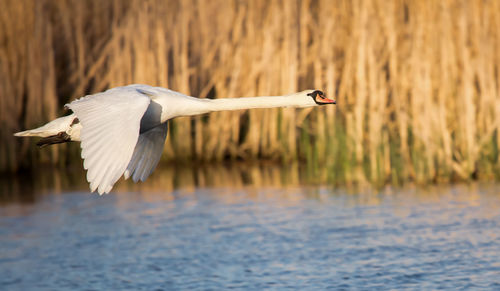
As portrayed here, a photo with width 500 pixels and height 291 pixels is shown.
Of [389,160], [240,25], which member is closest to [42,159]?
[240,25]

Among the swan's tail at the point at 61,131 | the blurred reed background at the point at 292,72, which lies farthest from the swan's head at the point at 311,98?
the blurred reed background at the point at 292,72

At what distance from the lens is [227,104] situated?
689 cm

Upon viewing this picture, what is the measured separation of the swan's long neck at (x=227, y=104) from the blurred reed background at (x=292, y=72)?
15.8 feet

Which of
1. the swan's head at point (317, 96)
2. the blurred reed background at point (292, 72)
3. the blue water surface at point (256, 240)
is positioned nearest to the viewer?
the swan's head at point (317, 96)

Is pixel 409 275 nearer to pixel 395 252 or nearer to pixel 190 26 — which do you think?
pixel 395 252

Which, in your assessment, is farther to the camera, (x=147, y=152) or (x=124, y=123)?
(x=147, y=152)

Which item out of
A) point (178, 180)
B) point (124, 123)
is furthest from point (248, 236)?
point (178, 180)

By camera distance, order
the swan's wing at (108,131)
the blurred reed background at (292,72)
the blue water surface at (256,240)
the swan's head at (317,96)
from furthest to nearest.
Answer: the blurred reed background at (292,72), the blue water surface at (256,240), the swan's head at (317,96), the swan's wing at (108,131)

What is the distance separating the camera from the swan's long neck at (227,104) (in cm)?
674

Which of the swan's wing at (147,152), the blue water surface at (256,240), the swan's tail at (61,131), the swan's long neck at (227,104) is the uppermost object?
the swan's long neck at (227,104)

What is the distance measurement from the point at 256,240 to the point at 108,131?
3880mm

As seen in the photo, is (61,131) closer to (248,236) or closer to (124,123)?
(124,123)

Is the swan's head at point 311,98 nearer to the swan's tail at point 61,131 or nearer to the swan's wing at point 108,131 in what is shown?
the swan's wing at point 108,131

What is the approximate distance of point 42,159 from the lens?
48.1 ft
